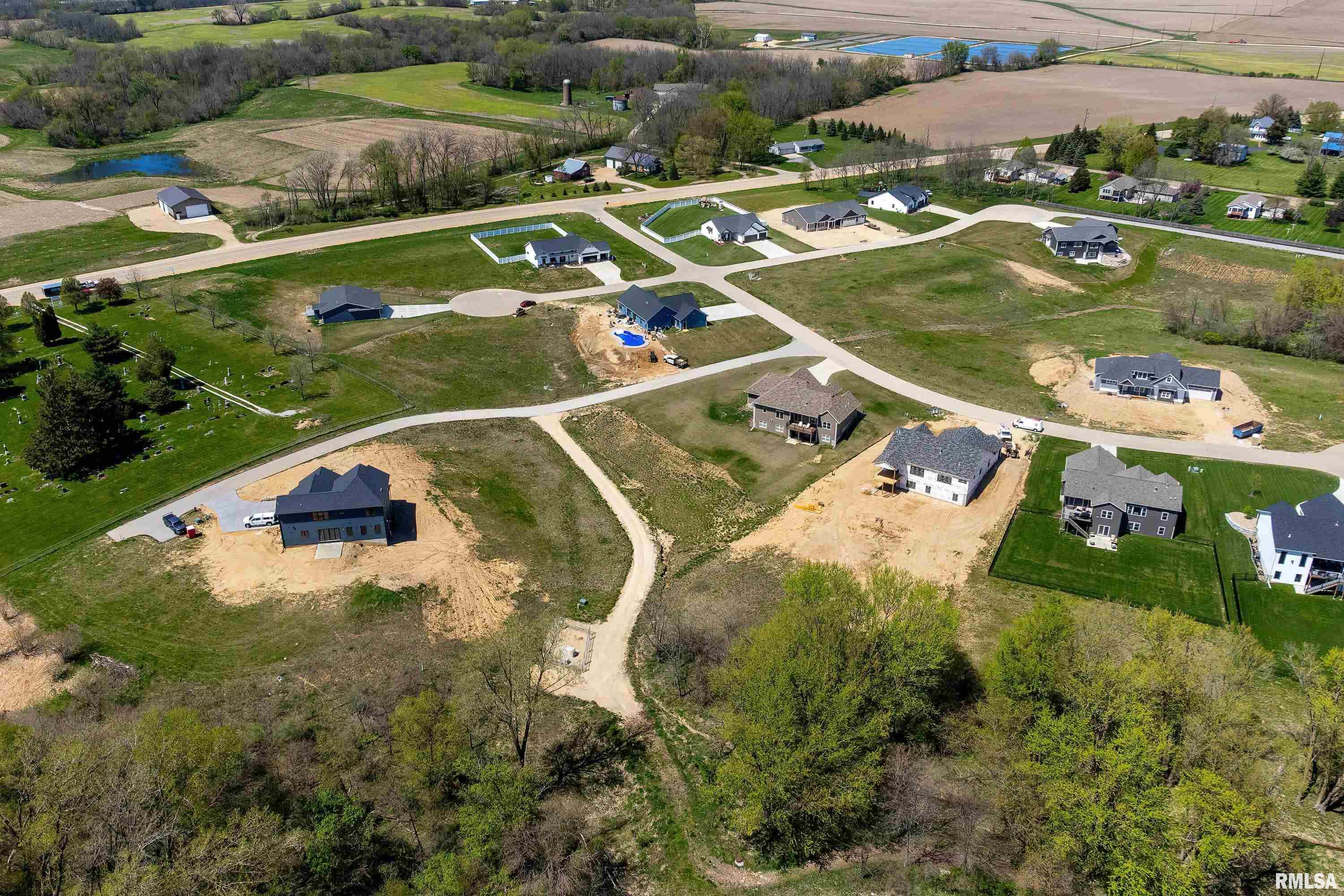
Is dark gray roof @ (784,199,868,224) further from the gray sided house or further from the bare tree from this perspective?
the bare tree

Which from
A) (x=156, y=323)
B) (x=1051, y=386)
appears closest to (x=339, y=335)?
(x=156, y=323)

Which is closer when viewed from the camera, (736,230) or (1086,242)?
(1086,242)

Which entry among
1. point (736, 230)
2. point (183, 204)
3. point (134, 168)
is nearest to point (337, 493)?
point (736, 230)

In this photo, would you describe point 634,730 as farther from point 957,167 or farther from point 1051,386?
point 957,167

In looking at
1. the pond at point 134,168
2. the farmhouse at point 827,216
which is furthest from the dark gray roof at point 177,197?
the farmhouse at point 827,216

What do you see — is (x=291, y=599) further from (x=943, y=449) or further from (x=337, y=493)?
(x=943, y=449)
